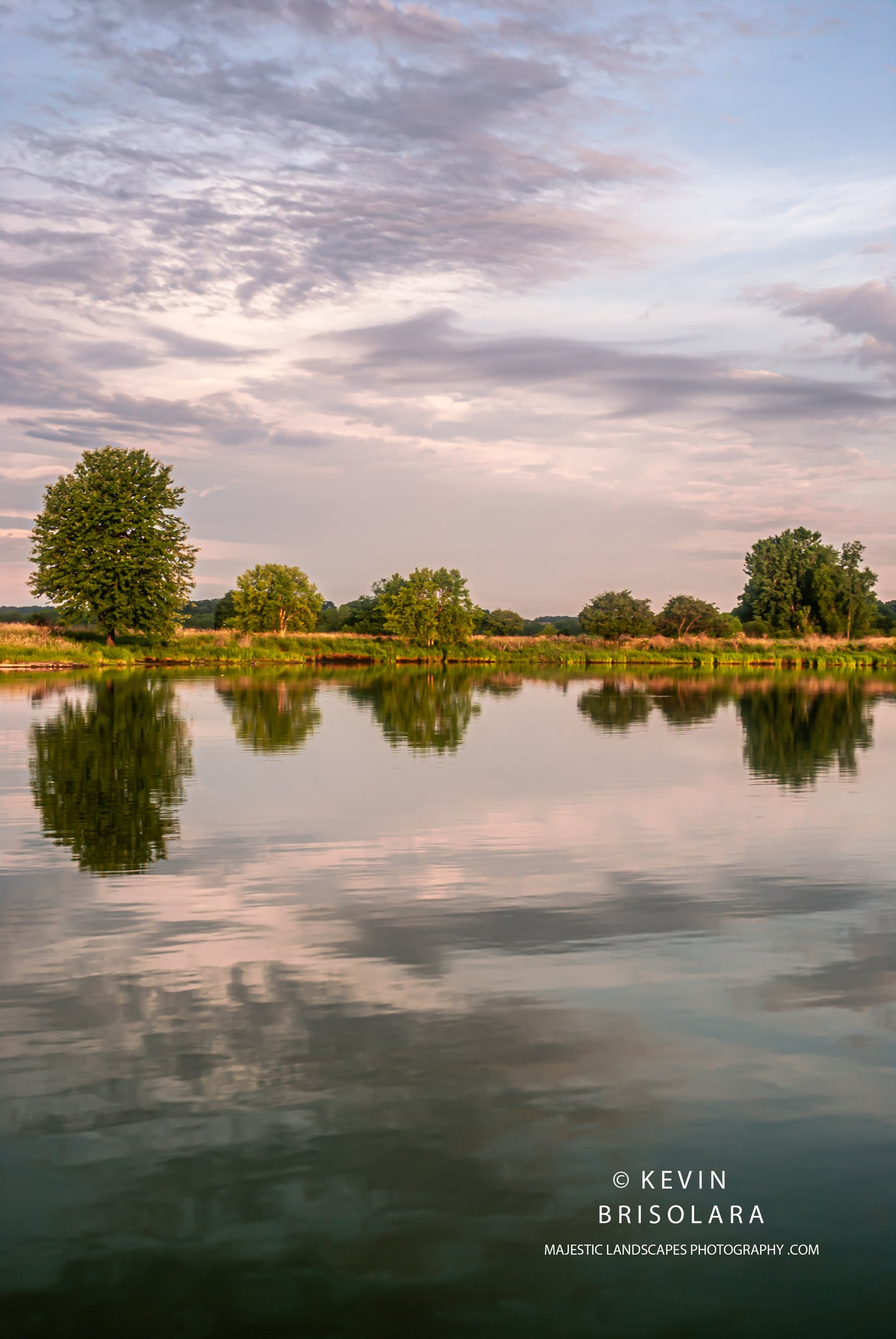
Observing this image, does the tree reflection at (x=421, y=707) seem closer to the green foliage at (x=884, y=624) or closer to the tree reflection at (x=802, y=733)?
the tree reflection at (x=802, y=733)

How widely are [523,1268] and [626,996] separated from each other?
3043mm

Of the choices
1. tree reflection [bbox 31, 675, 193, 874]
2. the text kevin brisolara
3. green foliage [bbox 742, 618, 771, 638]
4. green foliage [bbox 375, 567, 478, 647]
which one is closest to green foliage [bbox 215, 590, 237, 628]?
green foliage [bbox 375, 567, 478, 647]

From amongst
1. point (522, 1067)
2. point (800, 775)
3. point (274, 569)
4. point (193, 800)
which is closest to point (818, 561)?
point (274, 569)

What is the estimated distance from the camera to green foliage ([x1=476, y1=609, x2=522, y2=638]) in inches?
4638

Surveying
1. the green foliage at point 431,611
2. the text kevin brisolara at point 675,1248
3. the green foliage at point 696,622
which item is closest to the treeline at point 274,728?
the text kevin brisolara at point 675,1248

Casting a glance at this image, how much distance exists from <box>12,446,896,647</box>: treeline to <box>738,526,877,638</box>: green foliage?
125mm

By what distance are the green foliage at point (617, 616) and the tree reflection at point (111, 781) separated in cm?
6716

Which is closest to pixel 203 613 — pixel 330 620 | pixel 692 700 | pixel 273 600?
pixel 330 620

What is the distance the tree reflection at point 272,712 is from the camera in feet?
75.6

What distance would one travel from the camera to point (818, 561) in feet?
344

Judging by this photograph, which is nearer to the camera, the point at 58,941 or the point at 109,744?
the point at 58,941

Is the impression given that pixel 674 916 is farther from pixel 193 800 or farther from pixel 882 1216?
pixel 193 800

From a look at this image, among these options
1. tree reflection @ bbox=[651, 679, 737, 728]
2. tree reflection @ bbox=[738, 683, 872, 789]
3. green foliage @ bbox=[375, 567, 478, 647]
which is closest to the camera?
tree reflection @ bbox=[738, 683, 872, 789]

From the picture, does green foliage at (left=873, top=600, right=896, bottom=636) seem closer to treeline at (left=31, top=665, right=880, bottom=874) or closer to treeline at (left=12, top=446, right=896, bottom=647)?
treeline at (left=12, top=446, right=896, bottom=647)
